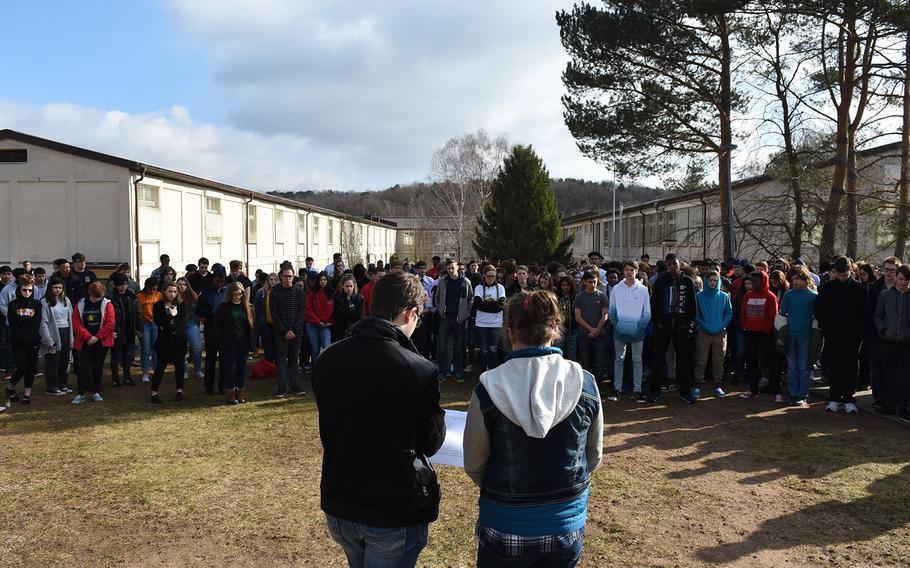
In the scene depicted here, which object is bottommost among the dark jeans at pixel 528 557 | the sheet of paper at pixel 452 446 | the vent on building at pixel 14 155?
the dark jeans at pixel 528 557

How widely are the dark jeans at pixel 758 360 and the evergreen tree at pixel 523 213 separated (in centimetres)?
2158

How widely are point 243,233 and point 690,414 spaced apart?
23.1m

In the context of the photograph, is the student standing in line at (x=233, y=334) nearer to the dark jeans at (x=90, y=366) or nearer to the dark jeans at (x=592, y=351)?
the dark jeans at (x=90, y=366)

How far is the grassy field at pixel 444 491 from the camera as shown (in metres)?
4.54

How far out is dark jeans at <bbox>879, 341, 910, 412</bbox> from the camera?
26.2 feet

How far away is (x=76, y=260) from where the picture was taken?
37.8 feet

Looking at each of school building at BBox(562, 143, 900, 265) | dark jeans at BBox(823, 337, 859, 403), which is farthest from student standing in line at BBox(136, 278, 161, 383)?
school building at BBox(562, 143, 900, 265)

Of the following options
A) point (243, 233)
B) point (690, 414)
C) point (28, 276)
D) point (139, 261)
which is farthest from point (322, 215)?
point (690, 414)

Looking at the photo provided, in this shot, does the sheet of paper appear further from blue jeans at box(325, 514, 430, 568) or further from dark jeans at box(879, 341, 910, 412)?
dark jeans at box(879, 341, 910, 412)

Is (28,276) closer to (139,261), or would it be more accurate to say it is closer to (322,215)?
(139,261)

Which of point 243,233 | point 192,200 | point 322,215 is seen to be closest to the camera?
point 192,200

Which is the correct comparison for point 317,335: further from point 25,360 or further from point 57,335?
point 25,360

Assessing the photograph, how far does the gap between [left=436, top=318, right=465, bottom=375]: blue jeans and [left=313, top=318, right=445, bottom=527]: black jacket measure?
27.3 feet

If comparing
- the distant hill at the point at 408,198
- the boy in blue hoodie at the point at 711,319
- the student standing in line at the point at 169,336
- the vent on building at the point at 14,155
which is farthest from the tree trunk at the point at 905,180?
the distant hill at the point at 408,198
